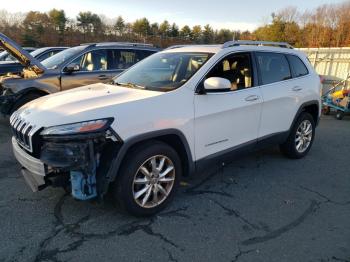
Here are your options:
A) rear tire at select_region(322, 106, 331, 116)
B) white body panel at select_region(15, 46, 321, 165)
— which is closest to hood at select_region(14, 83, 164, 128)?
white body panel at select_region(15, 46, 321, 165)

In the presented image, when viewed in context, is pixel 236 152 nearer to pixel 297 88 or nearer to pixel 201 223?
pixel 201 223

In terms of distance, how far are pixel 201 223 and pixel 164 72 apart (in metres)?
1.86

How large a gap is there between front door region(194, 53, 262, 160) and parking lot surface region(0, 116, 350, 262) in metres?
0.61

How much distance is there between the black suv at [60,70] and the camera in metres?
6.27

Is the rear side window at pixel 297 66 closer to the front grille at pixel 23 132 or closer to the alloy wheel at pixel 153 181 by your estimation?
the alloy wheel at pixel 153 181

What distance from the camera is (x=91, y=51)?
701cm

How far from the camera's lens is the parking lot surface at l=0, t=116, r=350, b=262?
2.75 metres

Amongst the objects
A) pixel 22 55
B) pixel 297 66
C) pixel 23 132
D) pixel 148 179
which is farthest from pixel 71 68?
pixel 297 66

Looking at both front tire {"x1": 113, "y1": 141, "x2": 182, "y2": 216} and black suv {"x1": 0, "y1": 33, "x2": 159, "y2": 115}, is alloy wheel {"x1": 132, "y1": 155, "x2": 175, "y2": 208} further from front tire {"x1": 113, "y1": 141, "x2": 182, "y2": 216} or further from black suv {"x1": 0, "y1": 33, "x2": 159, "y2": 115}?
black suv {"x1": 0, "y1": 33, "x2": 159, "y2": 115}

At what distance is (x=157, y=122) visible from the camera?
310cm

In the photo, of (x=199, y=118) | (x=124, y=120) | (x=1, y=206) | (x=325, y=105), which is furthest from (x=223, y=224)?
(x=325, y=105)

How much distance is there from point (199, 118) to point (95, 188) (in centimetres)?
133

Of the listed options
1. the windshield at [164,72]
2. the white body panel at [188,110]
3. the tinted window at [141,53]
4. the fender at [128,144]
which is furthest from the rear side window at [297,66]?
the tinted window at [141,53]

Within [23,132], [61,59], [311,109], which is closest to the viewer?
[23,132]
